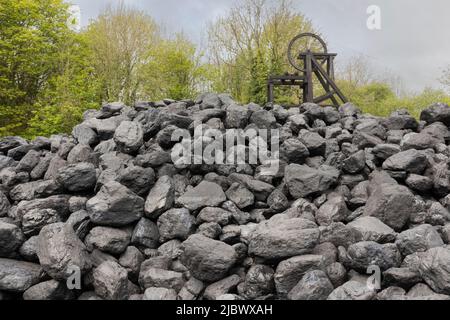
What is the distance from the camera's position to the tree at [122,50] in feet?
55.4

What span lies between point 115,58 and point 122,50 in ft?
1.95

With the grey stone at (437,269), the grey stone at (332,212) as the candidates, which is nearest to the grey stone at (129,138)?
the grey stone at (332,212)

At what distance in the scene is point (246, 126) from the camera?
5961 mm

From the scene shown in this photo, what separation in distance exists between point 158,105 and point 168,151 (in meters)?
2.18

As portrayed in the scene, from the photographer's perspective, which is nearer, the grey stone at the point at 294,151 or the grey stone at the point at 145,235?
the grey stone at the point at 145,235

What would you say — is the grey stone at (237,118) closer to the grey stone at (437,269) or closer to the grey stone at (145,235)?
the grey stone at (145,235)

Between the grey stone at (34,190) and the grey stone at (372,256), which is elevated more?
the grey stone at (34,190)

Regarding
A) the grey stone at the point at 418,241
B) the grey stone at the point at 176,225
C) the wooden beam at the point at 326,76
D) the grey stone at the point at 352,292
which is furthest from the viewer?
the wooden beam at the point at 326,76

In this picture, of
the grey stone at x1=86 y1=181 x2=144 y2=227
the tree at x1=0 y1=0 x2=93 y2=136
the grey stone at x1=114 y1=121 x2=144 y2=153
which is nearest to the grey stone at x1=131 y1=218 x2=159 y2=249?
the grey stone at x1=86 y1=181 x2=144 y2=227

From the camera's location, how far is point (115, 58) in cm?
1720

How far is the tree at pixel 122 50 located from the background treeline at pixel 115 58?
0.15 feet

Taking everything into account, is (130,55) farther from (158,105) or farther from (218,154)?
(218,154)

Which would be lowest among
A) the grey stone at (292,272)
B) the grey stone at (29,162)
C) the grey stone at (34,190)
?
the grey stone at (292,272)
